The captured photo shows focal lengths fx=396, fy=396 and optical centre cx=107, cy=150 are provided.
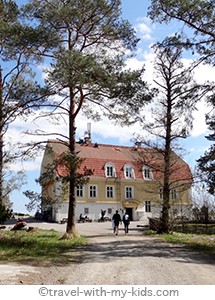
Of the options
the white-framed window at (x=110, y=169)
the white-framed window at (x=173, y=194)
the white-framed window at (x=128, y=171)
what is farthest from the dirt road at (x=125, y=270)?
the white-framed window at (x=128, y=171)

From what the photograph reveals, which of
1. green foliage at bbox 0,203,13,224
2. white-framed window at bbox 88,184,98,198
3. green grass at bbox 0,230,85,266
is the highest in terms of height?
white-framed window at bbox 88,184,98,198

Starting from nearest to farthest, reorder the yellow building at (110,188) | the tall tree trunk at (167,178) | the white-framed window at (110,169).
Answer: the tall tree trunk at (167,178) < the yellow building at (110,188) < the white-framed window at (110,169)

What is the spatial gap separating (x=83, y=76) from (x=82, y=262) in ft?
25.7

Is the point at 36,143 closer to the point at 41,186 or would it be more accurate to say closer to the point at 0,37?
the point at 41,186

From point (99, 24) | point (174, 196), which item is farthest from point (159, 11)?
point (174, 196)

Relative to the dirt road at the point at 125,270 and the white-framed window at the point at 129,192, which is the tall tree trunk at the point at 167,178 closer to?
the dirt road at the point at 125,270

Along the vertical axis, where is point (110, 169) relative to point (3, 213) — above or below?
above

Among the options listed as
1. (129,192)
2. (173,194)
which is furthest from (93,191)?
(173,194)

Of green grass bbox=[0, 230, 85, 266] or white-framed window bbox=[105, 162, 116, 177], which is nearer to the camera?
green grass bbox=[0, 230, 85, 266]

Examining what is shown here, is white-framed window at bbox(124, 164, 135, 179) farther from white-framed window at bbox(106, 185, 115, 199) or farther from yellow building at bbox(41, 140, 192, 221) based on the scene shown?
white-framed window at bbox(106, 185, 115, 199)

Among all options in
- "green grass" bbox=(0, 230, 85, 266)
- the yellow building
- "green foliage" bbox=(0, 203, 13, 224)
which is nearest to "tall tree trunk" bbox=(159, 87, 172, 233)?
"green grass" bbox=(0, 230, 85, 266)

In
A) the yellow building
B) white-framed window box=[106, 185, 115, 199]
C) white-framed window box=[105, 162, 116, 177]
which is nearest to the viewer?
the yellow building

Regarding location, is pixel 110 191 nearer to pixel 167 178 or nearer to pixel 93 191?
pixel 93 191

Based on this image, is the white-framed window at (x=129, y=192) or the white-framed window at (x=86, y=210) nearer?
the white-framed window at (x=86, y=210)
